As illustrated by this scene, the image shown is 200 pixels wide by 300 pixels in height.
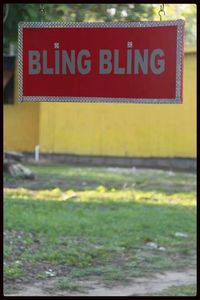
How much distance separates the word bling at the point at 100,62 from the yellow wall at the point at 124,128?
16925 mm

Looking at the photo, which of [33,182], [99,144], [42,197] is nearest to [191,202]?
[42,197]

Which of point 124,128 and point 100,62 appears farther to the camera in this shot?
point 124,128

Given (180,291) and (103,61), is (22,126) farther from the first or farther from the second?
(103,61)

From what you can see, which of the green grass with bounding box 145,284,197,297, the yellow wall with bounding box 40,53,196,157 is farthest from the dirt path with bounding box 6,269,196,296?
the yellow wall with bounding box 40,53,196,157

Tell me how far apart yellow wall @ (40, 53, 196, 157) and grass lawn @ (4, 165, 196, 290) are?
427 cm

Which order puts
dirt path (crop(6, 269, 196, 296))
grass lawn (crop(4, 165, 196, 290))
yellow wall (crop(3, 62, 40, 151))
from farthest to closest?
yellow wall (crop(3, 62, 40, 151)) < grass lawn (crop(4, 165, 196, 290)) < dirt path (crop(6, 269, 196, 296))

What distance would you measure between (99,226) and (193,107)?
11157 mm

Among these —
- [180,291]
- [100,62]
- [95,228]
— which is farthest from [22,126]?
[100,62]

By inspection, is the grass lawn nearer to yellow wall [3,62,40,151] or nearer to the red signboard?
the red signboard

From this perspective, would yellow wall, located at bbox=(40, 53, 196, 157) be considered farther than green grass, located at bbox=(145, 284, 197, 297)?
Yes

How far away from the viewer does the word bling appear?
12.4 ft

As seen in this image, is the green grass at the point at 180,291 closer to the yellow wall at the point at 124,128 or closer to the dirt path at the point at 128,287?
the dirt path at the point at 128,287

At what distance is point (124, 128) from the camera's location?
22031mm

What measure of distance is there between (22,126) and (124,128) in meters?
3.92
